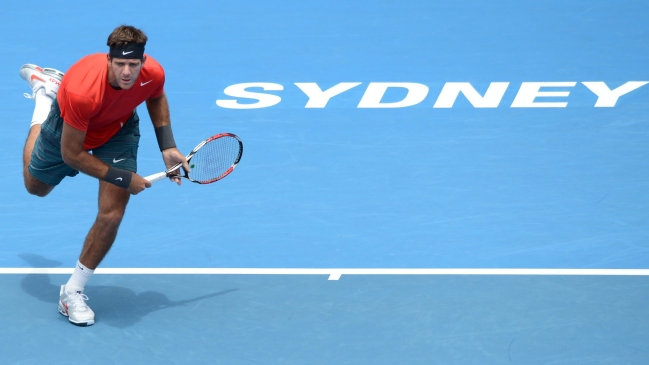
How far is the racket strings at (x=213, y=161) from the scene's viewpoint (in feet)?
18.5

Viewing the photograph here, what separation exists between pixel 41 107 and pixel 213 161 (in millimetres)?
1384

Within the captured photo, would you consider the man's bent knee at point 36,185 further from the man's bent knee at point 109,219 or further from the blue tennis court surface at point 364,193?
the man's bent knee at point 109,219

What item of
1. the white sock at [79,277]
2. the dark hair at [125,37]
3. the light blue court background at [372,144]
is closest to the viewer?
the dark hair at [125,37]

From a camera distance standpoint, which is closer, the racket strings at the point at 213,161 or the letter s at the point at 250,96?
the racket strings at the point at 213,161

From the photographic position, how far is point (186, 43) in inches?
398

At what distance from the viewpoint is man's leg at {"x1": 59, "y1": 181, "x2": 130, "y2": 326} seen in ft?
17.4

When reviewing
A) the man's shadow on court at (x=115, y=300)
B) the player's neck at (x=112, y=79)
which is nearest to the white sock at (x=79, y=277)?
the man's shadow on court at (x=115, y=300)

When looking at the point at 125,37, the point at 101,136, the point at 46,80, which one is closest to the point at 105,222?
the point at 101,136

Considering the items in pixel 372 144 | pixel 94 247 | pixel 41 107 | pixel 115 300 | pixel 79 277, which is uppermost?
pixel 41 107

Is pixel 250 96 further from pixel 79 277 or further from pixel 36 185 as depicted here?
pixel 79 277

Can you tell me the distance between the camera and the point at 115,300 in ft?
18.7

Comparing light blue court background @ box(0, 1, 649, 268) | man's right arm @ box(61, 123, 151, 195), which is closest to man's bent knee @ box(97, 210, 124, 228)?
man's right arm @ box(61, 123, 151, 195)

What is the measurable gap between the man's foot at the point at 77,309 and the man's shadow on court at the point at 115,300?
81 millimetres

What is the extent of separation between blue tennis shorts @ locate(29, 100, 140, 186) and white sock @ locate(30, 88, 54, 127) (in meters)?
0.56
